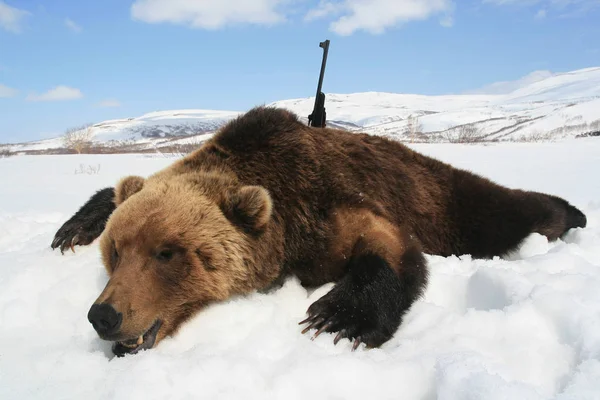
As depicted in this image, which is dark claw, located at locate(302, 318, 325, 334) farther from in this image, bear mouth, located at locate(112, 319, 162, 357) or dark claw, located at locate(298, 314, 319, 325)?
bear mouth, located at locate(112, 319, 162, 357)

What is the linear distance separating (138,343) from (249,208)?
1002 millimetres

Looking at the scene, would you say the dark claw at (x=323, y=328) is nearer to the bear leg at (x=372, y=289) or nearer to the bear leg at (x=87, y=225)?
the bear leg at (x=372, y=289)

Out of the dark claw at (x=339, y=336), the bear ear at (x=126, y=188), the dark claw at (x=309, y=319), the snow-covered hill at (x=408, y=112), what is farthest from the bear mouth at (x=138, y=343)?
the snow-covered hill at (x=408, y=112)

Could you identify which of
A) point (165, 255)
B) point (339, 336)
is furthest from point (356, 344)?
point (165, 255)

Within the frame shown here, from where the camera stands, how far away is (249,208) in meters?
2.78

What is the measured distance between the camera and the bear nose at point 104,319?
6.79 feet

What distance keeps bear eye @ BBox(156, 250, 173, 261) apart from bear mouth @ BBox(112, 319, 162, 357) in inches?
13.7

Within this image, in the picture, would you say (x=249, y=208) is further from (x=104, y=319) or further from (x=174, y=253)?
(x=104, y=319)

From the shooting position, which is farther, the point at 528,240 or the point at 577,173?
the point at 577,173

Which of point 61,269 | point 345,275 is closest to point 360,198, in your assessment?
point 345,275

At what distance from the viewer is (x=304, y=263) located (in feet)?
10.0

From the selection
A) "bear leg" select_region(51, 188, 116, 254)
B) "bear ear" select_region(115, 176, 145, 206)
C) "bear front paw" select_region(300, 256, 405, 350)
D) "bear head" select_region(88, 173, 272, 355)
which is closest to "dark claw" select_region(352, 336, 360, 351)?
"bear front paw" select_region(300, 256, 405, 350)

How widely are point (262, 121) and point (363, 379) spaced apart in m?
2.34

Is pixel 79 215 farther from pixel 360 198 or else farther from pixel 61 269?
pixel 360 198
